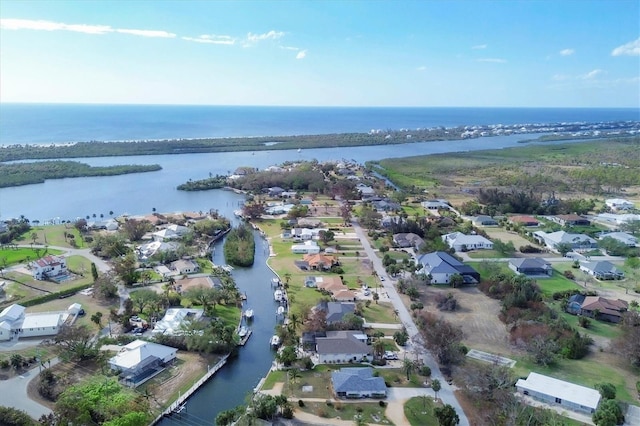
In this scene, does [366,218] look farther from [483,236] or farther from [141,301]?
[141,301]

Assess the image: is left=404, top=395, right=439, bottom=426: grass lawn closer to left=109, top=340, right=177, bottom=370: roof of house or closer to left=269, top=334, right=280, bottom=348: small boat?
left=269, top=334, right=280, bottom=348: small boat

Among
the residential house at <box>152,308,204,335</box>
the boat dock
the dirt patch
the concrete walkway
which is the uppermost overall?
the residential house at <box>152,308,204,335</box>

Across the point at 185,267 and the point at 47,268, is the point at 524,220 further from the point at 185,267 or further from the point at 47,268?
the point at 47,268

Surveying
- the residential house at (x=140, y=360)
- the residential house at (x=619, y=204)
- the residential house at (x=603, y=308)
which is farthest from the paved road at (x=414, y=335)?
the residential house at (x=619, y=204)

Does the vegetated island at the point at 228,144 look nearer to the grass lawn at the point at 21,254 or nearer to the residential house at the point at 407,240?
the grass lawn at the point at 21,254

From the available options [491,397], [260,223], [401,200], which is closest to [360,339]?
[491,397]

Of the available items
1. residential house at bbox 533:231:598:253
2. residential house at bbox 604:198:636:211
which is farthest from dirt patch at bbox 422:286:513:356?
residential house at bbox 604:198:636:211

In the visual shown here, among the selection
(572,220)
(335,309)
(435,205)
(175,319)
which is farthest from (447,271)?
(435,205)
